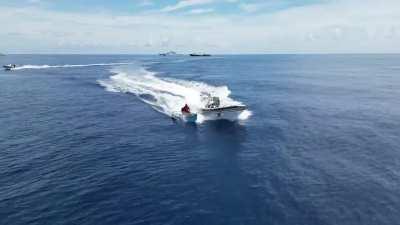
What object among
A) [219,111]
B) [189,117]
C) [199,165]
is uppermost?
[219,111]

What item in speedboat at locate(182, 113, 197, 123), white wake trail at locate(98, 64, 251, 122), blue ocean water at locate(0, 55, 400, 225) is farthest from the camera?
white wake trail at locate(98, 64, 251, 122)

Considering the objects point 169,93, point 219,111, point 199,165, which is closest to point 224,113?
point 219,111

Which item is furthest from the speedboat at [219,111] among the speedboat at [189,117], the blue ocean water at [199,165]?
the speedboat at [189,117]

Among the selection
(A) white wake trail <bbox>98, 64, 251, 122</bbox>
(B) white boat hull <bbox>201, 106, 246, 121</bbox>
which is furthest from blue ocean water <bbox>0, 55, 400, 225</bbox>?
(B) white boat hull <bbox>201, 106, 246, 121</bbox>

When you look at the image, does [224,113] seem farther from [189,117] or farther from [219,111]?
[189,117]

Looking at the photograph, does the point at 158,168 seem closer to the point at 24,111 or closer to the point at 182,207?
the point at 182,207

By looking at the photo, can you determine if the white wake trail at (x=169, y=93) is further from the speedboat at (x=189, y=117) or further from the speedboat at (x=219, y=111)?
the speedboat at (x=189, y=117)

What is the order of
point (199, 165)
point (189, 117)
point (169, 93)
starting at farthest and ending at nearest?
1. point (169, 93)
2. point (189, 117)
3. point (199, 165)

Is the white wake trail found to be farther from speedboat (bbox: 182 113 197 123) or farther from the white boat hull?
speedboat (bbox: 182 113 197 123)

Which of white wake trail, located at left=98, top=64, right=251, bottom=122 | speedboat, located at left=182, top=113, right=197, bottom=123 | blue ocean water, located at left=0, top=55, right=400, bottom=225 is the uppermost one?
white wake trail, located at left=98, top=64, right=251, bottom=122

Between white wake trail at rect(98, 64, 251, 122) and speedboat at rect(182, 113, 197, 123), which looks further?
white wake trail at rect(98, 64, 251, 122)
